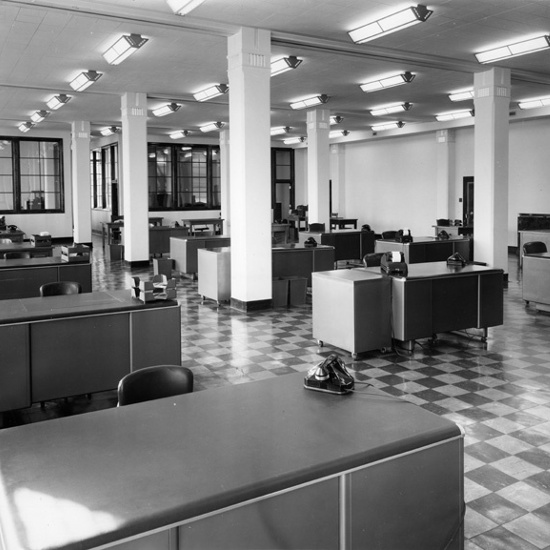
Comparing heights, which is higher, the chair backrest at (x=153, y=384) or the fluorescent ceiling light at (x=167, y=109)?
the fluorescent ceiling light at (x=167, y=109)

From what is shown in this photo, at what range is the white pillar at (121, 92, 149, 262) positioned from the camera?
14250 millimetres

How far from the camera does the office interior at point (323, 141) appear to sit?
5.24 m

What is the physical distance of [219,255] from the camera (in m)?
10.0

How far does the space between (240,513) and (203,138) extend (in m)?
22.9

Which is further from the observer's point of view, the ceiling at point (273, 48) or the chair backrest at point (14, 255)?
the chair backrest at point (14, 255)

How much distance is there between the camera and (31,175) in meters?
21.9

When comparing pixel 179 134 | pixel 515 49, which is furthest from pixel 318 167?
pixel 179 134

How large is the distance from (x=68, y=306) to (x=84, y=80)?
7.96 metres

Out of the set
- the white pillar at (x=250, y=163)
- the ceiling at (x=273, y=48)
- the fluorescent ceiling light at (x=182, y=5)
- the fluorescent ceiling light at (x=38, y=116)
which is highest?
the fluorescent ceiling light at (x=38, y=116)

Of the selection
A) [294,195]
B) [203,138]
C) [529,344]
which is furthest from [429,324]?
[294,195]

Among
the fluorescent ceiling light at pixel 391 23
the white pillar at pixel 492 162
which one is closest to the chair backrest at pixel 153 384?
the fluorescent ceiling light at pixel 391 23

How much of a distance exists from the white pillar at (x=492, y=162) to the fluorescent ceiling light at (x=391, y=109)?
170 inches

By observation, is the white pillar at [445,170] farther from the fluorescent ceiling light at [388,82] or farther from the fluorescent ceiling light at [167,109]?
the fluorescent ceiling light at [167,109]

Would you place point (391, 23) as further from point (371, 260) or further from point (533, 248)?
point (533, 248)
